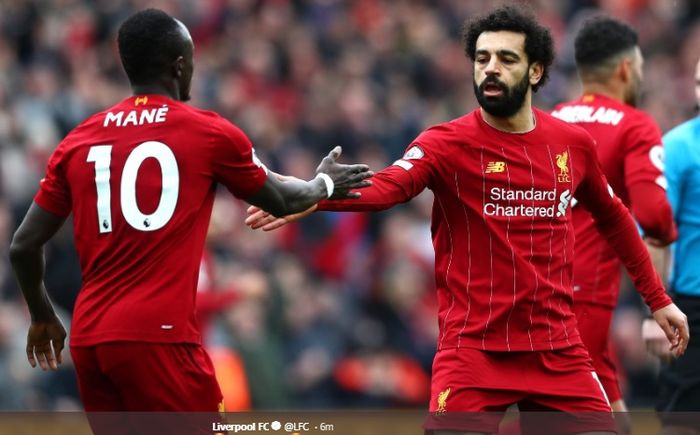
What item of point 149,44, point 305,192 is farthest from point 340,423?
point 149,44

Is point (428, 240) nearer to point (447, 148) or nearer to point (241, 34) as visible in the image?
point (241, 34)

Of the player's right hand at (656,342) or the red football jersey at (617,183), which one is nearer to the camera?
the red football jersey at (617,183)

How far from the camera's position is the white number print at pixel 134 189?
6.54 meters

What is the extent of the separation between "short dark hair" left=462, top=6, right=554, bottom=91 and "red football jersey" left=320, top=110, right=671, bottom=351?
376 millimetres

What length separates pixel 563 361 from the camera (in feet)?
22.9

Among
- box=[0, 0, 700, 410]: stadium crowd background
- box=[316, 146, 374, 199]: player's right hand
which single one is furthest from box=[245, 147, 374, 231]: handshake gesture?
box=[0, 0, 700, 410]: stadium crowd background

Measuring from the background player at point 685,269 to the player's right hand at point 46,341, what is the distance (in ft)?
11.2

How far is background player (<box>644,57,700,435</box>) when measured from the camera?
8.51 m

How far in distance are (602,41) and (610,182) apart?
0.86 m

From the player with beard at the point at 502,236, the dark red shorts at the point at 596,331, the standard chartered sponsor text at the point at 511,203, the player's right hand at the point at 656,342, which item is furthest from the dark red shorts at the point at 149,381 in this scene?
the player's right hand at the point at 656,342

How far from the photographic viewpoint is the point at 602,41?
29.0 ft

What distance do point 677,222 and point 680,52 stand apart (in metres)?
8.77

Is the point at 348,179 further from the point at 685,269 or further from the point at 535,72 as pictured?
the point at 685,269

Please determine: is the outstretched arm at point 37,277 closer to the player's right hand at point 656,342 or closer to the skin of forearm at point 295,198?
the skin of forearm at point 295,198
